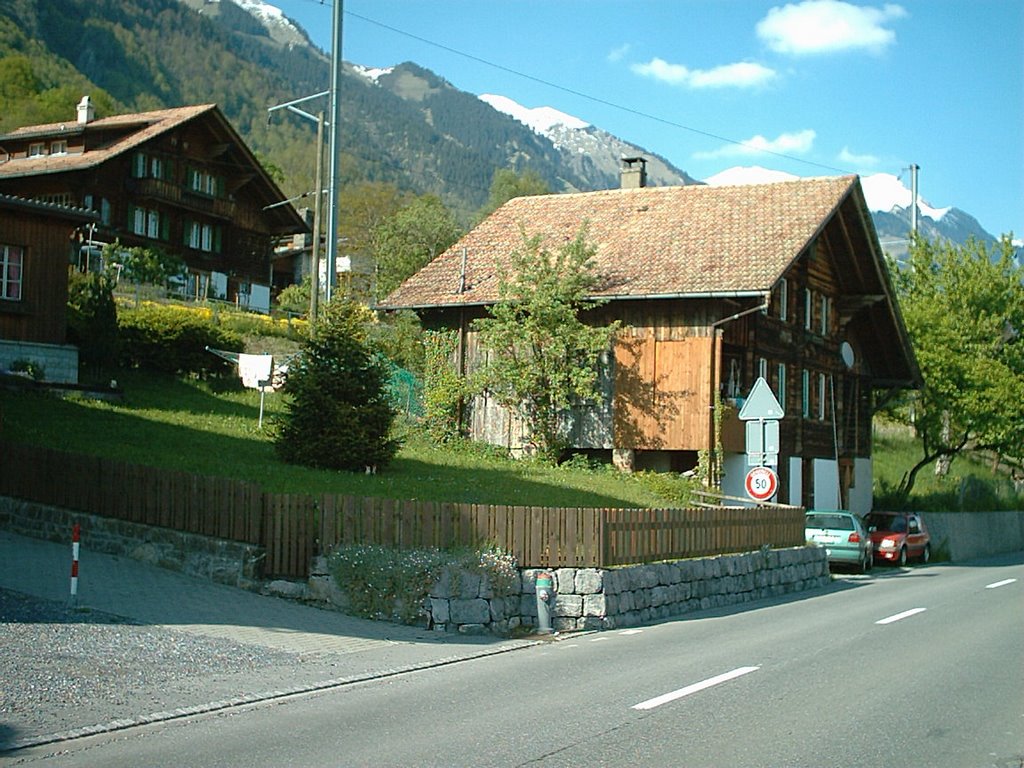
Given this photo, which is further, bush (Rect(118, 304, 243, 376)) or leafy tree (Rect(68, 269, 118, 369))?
bush (Rect(118, 304, 243, 376))

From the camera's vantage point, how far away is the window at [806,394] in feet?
121

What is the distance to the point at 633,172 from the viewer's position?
40906mm

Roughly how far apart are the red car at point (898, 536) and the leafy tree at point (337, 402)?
14974 mm

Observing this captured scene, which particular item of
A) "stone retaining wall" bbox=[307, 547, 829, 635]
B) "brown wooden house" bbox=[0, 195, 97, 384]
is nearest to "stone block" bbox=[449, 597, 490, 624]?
"stone retaining wall" bbox=[307, 547, 829, 635]

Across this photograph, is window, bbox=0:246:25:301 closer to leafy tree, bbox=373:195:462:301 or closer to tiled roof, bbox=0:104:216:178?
tiled roof, bbox=0:104:216:178

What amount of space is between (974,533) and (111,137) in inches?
1657

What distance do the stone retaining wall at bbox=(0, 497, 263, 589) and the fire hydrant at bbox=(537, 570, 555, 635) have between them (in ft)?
12.1

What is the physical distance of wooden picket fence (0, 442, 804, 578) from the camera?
15.7m

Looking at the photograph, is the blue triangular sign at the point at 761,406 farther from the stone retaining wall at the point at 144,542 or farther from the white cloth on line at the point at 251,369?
the white cloth on line at the point at 251,369

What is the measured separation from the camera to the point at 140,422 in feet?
80.1

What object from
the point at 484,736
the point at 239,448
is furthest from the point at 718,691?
the point at 239,448

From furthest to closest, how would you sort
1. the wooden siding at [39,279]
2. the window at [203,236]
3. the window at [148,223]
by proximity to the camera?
the window at [203,236] → the window at [148,223] → the wooden siding at [39,279]

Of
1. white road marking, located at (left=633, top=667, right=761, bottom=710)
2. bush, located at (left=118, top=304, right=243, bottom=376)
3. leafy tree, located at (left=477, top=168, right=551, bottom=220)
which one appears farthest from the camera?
leafy tree, located at (left=477, top=168, right=551, bottom=220)

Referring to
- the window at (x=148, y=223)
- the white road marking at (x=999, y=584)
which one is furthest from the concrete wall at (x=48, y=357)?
the window at (x=148, y=223)
